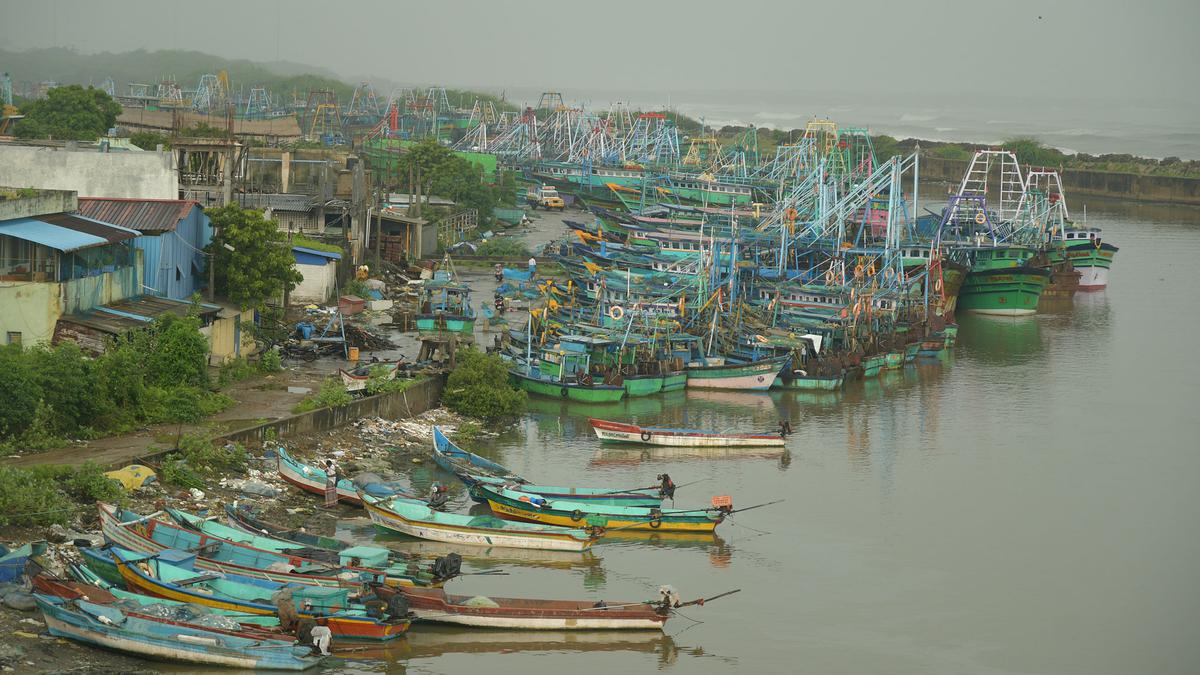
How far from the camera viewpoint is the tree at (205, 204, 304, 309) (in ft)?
86.6

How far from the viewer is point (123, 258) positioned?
23.9 m

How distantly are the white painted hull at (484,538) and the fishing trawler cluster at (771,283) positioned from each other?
30.5 ft

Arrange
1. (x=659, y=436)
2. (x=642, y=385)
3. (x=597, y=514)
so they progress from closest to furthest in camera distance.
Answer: (x=597, y=514) → (x=659, y=436) → (x=642, y=385)

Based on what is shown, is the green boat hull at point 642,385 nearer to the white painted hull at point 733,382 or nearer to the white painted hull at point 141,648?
the white painted hull at point 733,382

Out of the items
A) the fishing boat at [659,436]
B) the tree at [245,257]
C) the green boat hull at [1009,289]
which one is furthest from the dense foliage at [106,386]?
the green boat hull at [1009,289]

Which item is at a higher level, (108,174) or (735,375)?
(108,174)

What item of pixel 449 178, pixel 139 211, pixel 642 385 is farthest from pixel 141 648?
pixel 449 178

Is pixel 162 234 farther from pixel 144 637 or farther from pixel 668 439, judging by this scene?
pixel 144 637

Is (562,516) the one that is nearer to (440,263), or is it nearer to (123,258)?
(123,258)

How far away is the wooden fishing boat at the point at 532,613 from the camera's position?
16781mm

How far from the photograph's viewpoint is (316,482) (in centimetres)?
2075

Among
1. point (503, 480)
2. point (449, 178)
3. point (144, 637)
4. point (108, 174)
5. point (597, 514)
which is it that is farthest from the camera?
point (449, 178)

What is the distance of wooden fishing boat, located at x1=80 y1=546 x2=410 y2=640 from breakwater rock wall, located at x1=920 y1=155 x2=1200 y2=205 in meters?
73.2

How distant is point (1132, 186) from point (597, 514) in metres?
70.0
